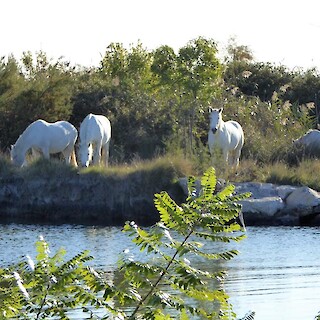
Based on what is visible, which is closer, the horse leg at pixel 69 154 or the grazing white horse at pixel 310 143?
the horse leg at pixel 69 154

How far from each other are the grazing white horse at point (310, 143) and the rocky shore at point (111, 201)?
4.31 m

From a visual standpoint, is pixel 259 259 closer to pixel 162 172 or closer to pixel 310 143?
pixel 162 172

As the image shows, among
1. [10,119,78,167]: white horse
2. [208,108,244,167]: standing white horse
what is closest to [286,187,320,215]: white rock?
[208,108,244,167]: standing white horse

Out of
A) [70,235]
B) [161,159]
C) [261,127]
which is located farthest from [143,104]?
[70,235]

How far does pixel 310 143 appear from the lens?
2569 cm

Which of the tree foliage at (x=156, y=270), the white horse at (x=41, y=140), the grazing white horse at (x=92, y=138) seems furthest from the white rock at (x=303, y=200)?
the tree foliage at (x=156, y=270)

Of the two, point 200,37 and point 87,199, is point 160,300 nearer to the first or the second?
point 87,199

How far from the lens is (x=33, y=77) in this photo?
2916 cm

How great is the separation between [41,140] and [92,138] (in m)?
1.21

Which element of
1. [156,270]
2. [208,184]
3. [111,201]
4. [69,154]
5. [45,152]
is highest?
[208,184]

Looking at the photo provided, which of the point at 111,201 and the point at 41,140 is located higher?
the point at 41,140

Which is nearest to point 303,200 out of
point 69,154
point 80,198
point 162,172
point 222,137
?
point 222,137

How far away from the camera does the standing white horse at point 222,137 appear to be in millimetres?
22141

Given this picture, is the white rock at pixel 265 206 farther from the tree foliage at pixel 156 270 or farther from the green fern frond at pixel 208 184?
the green fern frond at pixel 208 184
